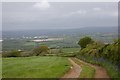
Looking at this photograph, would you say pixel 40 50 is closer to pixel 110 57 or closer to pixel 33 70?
pixel 33 70

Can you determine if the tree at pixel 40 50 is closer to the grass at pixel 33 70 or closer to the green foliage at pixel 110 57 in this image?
the green foliage at pixel 110 57

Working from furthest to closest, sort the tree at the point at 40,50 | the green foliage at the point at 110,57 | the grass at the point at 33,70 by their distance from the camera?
the tree at the point at 40,50 < the green foliage at the point at 110,57 < the grass at the point at 33,70

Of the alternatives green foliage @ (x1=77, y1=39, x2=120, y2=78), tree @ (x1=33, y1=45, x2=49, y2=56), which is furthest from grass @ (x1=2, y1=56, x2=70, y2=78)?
tree @ (x1=33, y1=45, x2=49, y2=56)

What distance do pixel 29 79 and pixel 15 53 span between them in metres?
67.9

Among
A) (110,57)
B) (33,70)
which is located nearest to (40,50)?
(33,70)

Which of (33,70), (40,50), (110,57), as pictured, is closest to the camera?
(33,70)

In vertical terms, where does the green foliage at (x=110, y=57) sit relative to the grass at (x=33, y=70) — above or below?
above

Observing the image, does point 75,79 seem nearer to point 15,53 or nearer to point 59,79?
point 59,79

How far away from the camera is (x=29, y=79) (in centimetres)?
2481

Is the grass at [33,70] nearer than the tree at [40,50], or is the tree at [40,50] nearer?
the grass at [33,70]

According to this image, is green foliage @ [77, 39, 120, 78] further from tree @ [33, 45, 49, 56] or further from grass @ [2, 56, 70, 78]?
tree @ [33, 45, 49, 56]

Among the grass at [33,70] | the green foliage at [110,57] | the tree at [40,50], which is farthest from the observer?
the tree at [40,50]

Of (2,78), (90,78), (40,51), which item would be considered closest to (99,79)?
(90,78)

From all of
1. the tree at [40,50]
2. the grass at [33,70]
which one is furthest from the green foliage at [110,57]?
the tree at [40,50]
